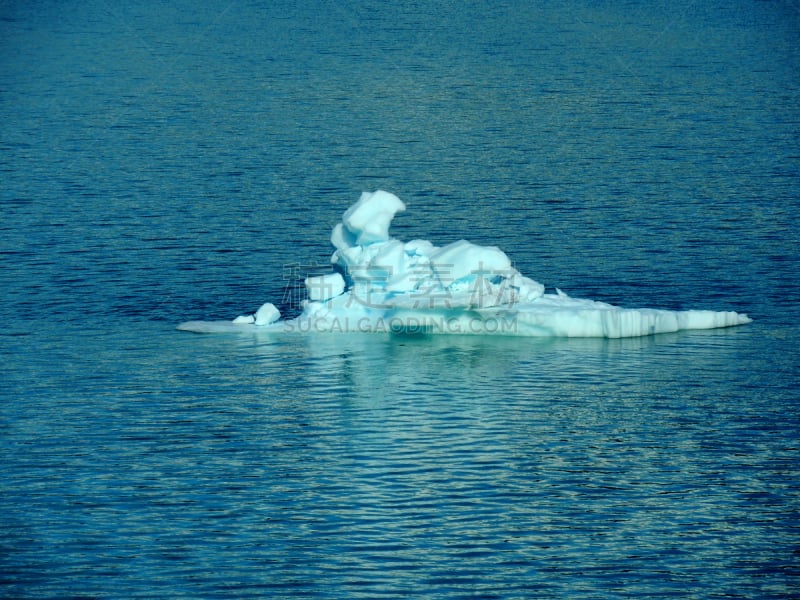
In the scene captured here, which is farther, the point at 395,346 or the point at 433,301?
the point at 395,346

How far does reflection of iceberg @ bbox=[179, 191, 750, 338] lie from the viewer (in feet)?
107

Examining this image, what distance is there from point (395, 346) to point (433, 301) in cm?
145

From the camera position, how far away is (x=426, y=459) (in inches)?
997

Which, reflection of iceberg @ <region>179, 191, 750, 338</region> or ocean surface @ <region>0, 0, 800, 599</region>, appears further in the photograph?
reflection of iceberg @ <region>179, 191, 750, 338</region>

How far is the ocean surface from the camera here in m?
22.0

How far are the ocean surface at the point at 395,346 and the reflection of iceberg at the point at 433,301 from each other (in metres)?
0.59

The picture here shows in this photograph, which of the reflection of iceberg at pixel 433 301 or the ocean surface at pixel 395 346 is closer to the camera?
the ocean surface at pixel 395 346

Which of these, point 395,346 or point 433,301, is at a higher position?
point 433,301

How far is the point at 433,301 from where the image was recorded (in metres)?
32.3

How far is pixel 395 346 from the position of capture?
32.8 meters

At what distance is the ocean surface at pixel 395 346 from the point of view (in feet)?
72.1

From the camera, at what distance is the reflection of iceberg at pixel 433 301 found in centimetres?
3247

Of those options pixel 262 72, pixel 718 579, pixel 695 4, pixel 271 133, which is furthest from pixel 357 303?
pixel 695 4

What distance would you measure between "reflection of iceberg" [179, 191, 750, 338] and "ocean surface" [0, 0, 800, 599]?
59 cm
